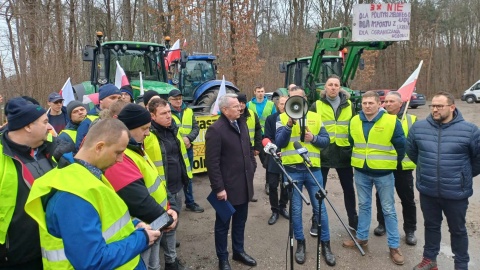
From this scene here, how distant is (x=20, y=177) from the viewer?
209 centimetres

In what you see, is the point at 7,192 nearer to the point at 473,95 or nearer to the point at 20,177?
the point at 20,177

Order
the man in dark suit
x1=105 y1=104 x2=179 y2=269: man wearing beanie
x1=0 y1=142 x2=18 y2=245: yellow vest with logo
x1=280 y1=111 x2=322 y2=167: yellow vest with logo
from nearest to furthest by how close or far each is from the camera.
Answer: x1=0 y1=142 x2=18 y2=245: yellow vest with logo, x1=105 y1=104 x2=179 y2=269: man wearing beanie, the man in dark suit, x1=280 y1=111 x2=322 y2=167: yellow vest with logo


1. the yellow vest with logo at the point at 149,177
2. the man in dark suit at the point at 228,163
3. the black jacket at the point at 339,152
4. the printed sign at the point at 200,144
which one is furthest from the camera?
the printed sign at the point at 200,144

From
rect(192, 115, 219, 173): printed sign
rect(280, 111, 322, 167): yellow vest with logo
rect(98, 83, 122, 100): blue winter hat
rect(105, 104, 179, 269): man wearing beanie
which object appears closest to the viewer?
rect(105, 104, 179, 269): man wearing beanie

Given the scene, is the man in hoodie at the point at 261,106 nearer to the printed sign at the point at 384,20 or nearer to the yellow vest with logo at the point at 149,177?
the printed sign at the point at 384,20

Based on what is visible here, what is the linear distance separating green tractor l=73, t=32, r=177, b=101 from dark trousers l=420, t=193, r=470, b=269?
5.37 m

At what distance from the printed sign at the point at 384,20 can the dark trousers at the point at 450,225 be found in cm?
680

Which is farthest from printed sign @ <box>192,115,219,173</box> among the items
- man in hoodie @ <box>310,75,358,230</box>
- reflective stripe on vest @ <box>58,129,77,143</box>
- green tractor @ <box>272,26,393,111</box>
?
green tractor @ <box>272,26,393,111</box>

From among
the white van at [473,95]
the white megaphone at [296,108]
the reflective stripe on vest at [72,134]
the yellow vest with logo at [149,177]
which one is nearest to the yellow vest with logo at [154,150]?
the yellow vest with logo at [149,177]

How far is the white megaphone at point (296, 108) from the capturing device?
339 centimetres

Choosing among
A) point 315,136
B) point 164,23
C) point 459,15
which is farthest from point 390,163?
point 459,15

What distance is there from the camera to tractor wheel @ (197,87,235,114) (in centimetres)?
847

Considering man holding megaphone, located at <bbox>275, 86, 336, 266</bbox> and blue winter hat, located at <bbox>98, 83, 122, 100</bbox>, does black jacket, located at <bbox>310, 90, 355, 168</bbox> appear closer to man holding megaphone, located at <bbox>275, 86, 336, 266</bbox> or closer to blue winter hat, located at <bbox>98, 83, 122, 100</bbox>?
man holding megaphone, located at <bbox>275, 86, 336, 266</bbox>

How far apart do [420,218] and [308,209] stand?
5.12 ft
